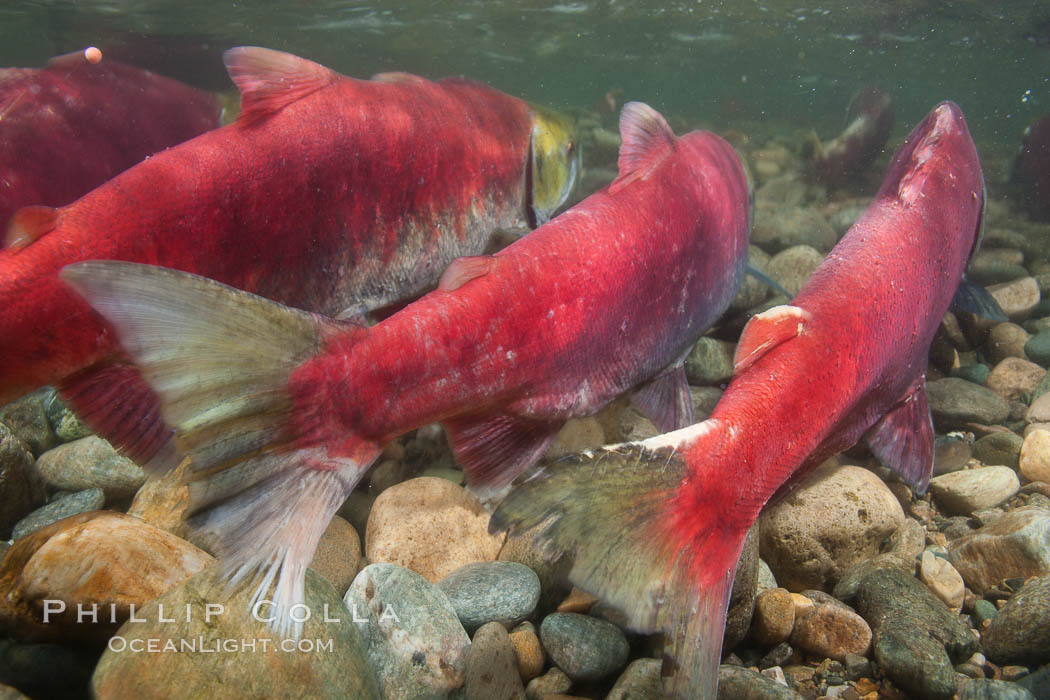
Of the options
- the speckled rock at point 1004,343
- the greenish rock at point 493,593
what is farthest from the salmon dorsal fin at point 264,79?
the speckled rock at point 1004,343

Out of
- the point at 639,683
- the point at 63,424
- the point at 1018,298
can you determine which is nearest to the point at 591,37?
the point at 1018,298

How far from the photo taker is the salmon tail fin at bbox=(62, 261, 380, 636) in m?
1.09

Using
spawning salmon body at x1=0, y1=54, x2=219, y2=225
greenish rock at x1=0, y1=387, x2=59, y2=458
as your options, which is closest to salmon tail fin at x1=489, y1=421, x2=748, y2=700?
spawning salmon body at x1=0, y1=54, x2=219, y2=225

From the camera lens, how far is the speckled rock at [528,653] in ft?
5.69

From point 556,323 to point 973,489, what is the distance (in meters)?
2.46

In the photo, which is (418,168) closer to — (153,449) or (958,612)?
(153,449)

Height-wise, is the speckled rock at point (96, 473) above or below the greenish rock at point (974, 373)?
above

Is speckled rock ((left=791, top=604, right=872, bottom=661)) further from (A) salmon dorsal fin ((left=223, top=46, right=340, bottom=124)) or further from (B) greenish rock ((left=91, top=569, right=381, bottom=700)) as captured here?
(A) salmon dorsal fin ((left=223, top=46, right=340, bottom=124))

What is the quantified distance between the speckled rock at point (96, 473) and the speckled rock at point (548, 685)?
1.90 meters

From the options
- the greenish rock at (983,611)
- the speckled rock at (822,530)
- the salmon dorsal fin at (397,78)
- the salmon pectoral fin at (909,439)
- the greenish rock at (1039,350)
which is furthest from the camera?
the greenish rock at (1039,350)

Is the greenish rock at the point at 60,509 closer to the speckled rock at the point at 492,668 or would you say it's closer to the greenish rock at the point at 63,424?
the greenish rock at the point at 63,424

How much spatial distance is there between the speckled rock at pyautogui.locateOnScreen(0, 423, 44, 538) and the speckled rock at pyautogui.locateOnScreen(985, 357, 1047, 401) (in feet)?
17.9

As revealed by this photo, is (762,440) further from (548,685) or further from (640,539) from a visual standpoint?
(548,685)

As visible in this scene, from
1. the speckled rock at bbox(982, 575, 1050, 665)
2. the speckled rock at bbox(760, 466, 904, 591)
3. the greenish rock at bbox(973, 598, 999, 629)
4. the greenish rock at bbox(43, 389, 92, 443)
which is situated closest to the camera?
the speckled rock at bbox(982, 575, 1050, 665)
